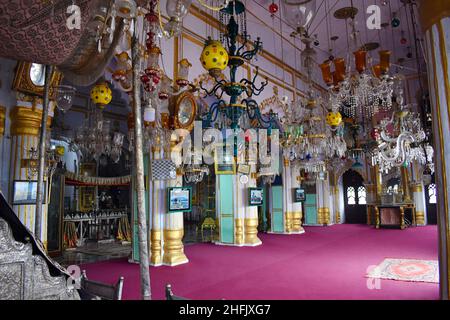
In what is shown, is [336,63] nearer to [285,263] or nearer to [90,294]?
[285,263]

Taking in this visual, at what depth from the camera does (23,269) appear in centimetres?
229

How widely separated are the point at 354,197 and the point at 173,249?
39.4ft

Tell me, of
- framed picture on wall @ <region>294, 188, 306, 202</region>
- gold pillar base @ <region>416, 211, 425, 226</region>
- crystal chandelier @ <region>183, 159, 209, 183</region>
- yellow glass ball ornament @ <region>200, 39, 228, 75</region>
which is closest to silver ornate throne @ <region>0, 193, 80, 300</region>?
yellow glass ball ornament @ <region>200, 39, 228, 75</region>

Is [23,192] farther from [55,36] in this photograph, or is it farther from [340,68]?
[340,68]

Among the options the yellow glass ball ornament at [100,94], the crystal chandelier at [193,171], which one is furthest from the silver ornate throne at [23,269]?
the crystal chandelier at [193,171]

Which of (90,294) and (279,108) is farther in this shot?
(279,108)

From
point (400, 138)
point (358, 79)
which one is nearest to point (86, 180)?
point (358, 79)

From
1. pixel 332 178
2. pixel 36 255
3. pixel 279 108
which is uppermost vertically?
pixel 279 108

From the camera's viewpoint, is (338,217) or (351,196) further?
(351,196)

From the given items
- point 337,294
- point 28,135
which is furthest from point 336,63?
point 28,135

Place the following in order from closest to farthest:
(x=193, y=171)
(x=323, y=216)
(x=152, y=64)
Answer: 1. (x=152, y=64)
2. (x=193, y=171)
3. (x=323, y=216)

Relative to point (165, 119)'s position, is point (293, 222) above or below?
below

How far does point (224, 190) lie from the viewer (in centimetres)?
942

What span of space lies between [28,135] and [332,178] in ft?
43.9
